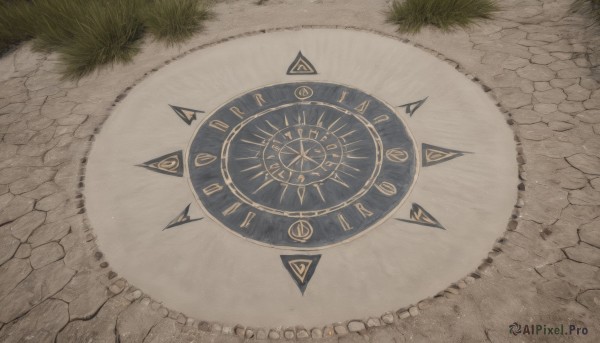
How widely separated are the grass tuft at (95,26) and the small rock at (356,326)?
7619 millimetres

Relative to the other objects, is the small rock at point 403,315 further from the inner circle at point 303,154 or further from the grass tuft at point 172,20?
the grass tuft at point 172,20

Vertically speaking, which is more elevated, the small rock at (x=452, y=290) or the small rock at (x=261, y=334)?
the small rock at (x=452, y=290)

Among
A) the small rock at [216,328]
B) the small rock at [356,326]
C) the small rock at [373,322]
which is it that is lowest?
the small rock at [216,328]

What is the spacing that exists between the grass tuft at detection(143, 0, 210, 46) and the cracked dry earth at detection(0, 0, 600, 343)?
0.32 m

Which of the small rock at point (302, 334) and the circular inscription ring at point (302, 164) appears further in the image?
the circular inscription ring at point (302, 164)

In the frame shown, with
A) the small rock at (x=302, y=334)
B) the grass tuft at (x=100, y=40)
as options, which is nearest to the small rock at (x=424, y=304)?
the small rock at (x=302, y=334)

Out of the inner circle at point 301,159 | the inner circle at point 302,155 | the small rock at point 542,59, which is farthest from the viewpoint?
the small rock at point 542,59

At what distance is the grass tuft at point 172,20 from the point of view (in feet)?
33.2

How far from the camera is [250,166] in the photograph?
23.8 feet

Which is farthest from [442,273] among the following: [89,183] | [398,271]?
[89,183]

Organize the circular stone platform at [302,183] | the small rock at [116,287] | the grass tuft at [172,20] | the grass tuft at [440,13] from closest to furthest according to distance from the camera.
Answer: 1. the circular stone platform at [302,183]
2. the small rock at [116,287]
3. the grass tuft at [440,13]
4. the grass tuft at [172,20]

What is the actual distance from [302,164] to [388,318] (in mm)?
2830

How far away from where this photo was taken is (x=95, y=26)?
9805mm

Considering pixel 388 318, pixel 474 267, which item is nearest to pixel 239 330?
pixel 388 318
